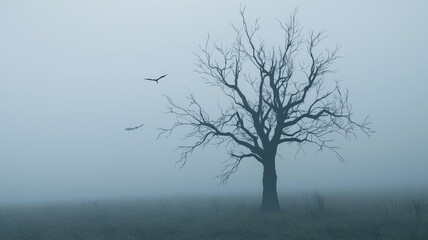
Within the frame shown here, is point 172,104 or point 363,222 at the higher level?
point 172,104

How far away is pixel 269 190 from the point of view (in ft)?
77.2

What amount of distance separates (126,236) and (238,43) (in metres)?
14.8

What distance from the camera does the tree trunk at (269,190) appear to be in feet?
75.7

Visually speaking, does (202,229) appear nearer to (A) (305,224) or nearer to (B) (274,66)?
(A) (305,224)

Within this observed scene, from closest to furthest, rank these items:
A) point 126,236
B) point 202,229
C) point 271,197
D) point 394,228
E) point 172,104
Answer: point 394,228 → point 126,236 → point 202,229 → point 271,197 → point 172,104

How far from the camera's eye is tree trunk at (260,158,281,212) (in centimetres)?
2306

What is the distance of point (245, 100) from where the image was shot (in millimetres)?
24266

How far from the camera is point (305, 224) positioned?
15.6m

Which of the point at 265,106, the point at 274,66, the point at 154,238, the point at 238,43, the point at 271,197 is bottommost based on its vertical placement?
the point at 154,238

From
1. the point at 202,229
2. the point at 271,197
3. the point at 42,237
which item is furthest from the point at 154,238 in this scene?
the point at 271,197

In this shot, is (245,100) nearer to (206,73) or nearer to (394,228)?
(206,73)

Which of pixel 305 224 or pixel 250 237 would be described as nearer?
pixel 250 237

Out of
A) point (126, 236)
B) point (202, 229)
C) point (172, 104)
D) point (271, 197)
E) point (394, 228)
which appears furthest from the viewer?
point (172, 104)

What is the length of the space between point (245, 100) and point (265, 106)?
1.21 meters
